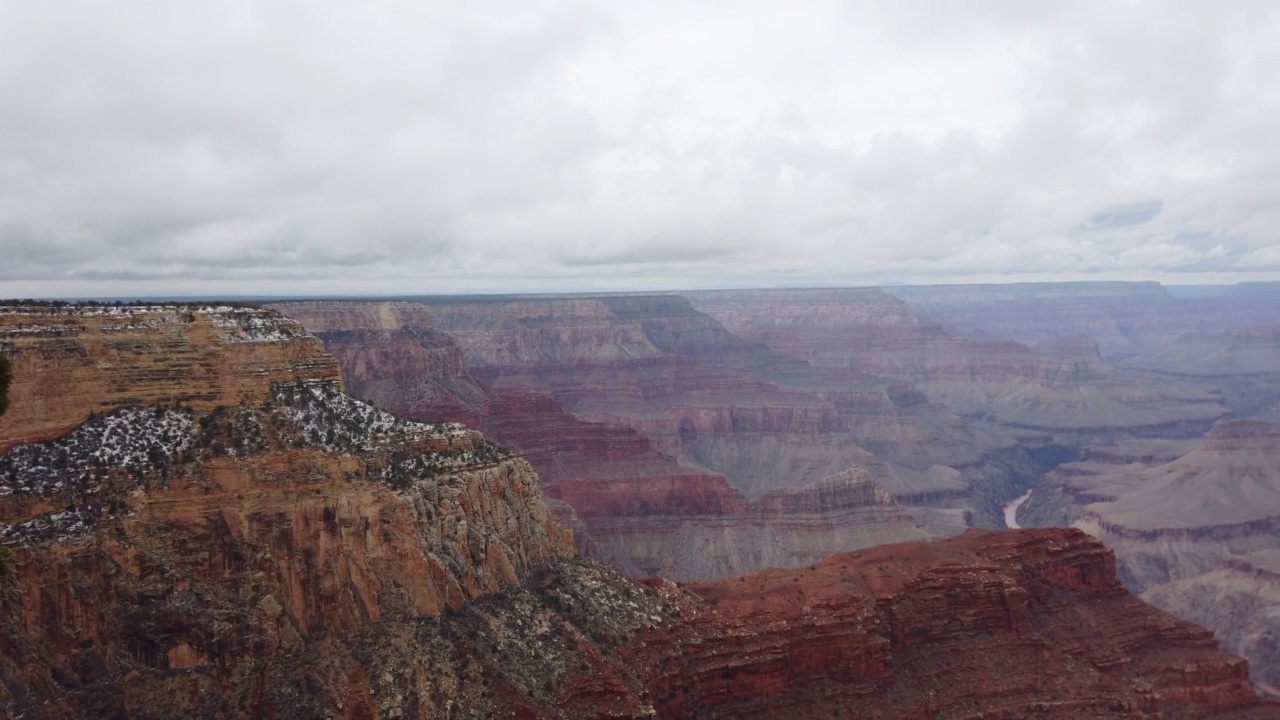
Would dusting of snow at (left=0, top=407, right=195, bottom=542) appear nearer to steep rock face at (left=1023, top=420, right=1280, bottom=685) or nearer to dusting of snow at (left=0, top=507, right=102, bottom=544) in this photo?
dusting of snow at (left=0, top=507, right=102, bottom=544)

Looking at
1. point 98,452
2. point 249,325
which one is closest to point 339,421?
point 249,325

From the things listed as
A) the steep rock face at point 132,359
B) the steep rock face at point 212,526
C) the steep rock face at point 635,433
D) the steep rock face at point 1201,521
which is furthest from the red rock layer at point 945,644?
the steep rock face at point 635,433

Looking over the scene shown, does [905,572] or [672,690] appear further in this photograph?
[905,572]

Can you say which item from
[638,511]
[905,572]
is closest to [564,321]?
[638,511]

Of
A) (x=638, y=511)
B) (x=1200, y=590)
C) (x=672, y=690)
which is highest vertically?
(x=672, y=690)

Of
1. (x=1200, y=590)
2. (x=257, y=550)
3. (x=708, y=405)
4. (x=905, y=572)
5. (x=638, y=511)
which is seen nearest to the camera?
(x=257, y=550)

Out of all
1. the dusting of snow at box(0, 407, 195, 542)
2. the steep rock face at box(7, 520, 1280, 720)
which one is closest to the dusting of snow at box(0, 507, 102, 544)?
the dusting of snow at box(0, 407, 195, 542)

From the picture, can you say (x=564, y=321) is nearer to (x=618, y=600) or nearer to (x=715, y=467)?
(x=715, y=467)

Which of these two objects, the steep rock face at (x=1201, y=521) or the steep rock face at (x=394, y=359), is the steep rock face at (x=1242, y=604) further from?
→ the steep rock face at (x=394, y=359)
